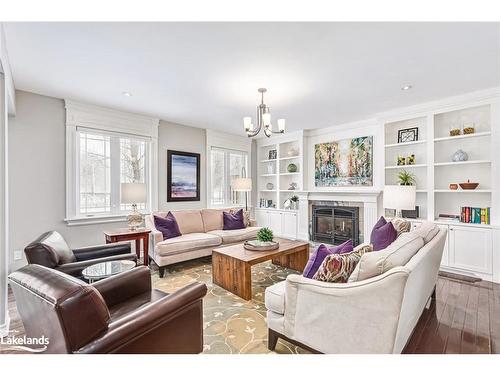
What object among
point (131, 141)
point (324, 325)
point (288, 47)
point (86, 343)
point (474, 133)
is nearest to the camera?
point (86, 343)

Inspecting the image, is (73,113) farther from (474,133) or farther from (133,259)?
(474,133)

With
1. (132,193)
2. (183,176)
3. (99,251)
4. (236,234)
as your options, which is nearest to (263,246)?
(236,234)

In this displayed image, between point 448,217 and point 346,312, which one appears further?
point 448,217

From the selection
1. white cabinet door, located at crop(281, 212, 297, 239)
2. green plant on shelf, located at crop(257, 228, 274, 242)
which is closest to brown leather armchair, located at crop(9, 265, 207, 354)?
green plant on shelf, located at crop(257, 228, 274, 242)

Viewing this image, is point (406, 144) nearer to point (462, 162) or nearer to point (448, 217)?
point (462, 162)

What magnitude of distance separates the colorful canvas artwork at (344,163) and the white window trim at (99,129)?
345 centimetres

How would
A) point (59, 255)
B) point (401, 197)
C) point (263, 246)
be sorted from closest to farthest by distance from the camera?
point (59, 255) < point (263, 246) < point (401, 197)

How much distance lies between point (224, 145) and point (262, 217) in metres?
2.09

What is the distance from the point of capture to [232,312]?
2.50 metres

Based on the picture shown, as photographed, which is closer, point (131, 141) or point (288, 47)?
point (288, 47)

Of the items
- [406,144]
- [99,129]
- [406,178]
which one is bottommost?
[406,178]

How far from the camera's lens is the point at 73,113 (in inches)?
148

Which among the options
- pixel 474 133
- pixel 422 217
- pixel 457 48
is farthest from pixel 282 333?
pixel 474 133
